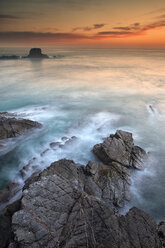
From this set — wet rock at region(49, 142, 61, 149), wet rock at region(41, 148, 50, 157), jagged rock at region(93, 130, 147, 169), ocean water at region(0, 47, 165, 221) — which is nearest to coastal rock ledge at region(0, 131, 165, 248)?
ocean water at region(0, 47, 165, 221)

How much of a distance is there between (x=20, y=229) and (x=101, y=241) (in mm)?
3265

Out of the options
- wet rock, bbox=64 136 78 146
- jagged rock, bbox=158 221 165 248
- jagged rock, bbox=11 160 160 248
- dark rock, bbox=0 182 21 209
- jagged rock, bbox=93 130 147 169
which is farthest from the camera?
wet rock, bbox=64 136 78 146

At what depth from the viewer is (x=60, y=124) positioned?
19688mm

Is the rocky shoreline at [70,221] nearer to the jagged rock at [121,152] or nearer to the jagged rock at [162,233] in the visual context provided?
the jagged rock at [162,233]

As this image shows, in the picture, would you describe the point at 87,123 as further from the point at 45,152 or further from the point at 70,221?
the point at 70,221

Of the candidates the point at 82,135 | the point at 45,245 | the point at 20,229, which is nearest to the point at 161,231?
the point at 45,245

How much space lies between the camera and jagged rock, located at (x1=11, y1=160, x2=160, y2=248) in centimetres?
705

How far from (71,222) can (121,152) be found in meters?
6.82

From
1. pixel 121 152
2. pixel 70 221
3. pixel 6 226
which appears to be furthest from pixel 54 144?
pixel 70 221

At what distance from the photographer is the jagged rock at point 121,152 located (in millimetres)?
12898

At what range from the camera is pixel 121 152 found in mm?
13164

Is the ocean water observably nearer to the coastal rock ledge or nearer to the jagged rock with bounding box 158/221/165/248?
the jagged rock with bounding box 158/221/165/248

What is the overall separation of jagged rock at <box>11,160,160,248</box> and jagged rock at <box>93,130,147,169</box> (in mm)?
4450

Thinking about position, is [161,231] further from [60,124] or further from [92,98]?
[92,98]
